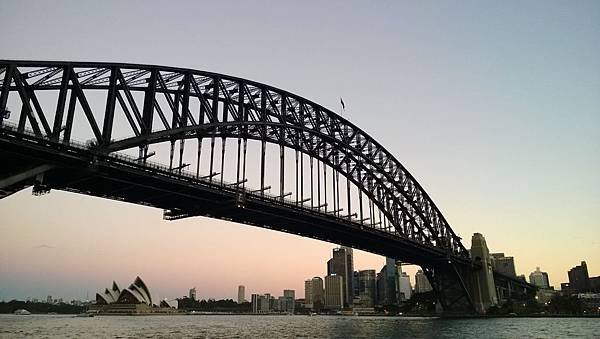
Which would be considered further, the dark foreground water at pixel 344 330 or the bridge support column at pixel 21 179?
the dark foreground water at pixel 344 330

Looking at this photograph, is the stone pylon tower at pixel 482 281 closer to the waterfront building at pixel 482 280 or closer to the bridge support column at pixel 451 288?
the waterfront building at pixel 482 280

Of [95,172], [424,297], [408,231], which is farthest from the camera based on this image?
[424,297]


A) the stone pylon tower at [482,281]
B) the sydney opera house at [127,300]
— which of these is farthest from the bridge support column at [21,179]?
the sydney opera house at [127,300]

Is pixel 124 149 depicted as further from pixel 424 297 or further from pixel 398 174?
pixel 424 297

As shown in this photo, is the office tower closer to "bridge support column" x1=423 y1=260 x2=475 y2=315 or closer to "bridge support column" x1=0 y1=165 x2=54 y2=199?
"bridge support column" x1=423 y1=260 x2=475 y2=315

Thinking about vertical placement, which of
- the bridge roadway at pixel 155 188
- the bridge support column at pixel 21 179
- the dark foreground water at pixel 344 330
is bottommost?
the dark foreground water at pixel 344 330

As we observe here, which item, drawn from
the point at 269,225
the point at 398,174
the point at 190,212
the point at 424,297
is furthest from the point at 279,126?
the point at 424,297
